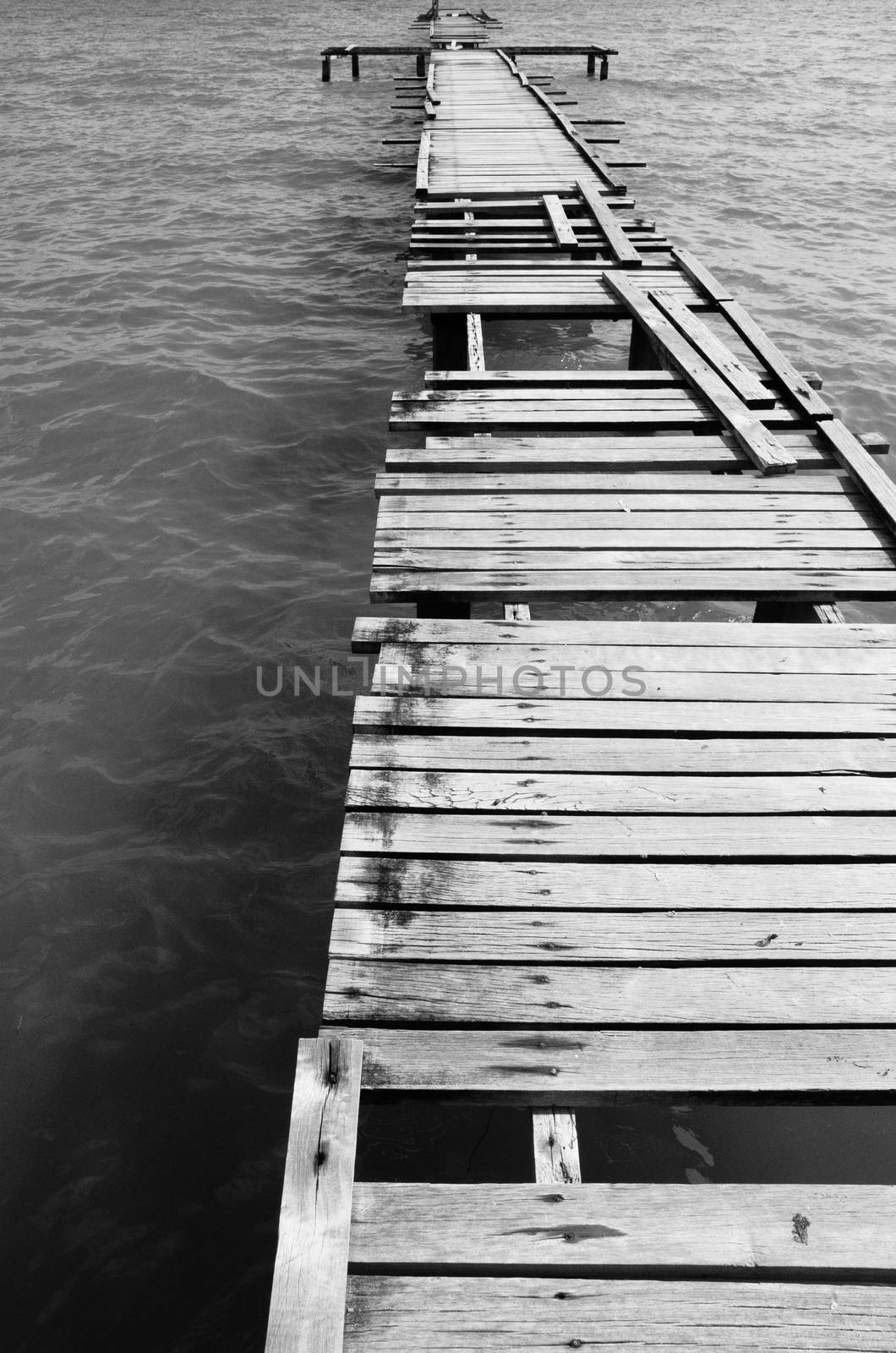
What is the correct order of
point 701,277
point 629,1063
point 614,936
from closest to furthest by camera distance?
1. point 629,1063
2. point 614,936
3. point 701,277

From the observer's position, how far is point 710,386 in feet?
18.6

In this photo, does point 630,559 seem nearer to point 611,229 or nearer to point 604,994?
point 604,994

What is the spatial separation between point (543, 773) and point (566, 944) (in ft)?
2.34

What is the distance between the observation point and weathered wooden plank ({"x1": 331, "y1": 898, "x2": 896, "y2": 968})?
2705 mm

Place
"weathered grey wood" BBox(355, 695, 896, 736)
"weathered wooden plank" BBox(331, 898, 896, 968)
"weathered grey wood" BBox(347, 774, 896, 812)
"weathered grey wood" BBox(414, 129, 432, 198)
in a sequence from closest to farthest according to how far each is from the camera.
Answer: "weathered wooden plank" BBox(331, 898, 896, 968) < "weathered grey wood" BBox(347, 774, 896, 812) < "weathered grey wood" BBox(355, 695, 896, 736) < "weathered grey wood" BBox(414, 129, 432, 198)

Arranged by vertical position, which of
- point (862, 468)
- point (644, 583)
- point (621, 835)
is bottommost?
point (621, 835)

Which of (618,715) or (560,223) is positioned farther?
(560,223)

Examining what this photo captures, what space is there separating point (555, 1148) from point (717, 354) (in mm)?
5101

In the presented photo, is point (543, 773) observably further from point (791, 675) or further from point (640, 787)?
point (791, 675)

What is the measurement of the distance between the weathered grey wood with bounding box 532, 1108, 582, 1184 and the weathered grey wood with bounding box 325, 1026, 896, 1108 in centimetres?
5

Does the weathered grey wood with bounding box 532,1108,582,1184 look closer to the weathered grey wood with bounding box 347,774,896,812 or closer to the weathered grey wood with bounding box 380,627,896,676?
the weathered grey wood with bounding box 347,774,896,812

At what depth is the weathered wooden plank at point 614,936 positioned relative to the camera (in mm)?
2705

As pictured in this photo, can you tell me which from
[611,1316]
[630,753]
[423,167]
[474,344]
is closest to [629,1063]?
[611,1316]

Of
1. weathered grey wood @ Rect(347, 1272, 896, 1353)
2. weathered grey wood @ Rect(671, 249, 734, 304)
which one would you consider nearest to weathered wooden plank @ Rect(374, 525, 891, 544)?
weathered grey wood @ Rect(347, 1272, 896, 1353)
